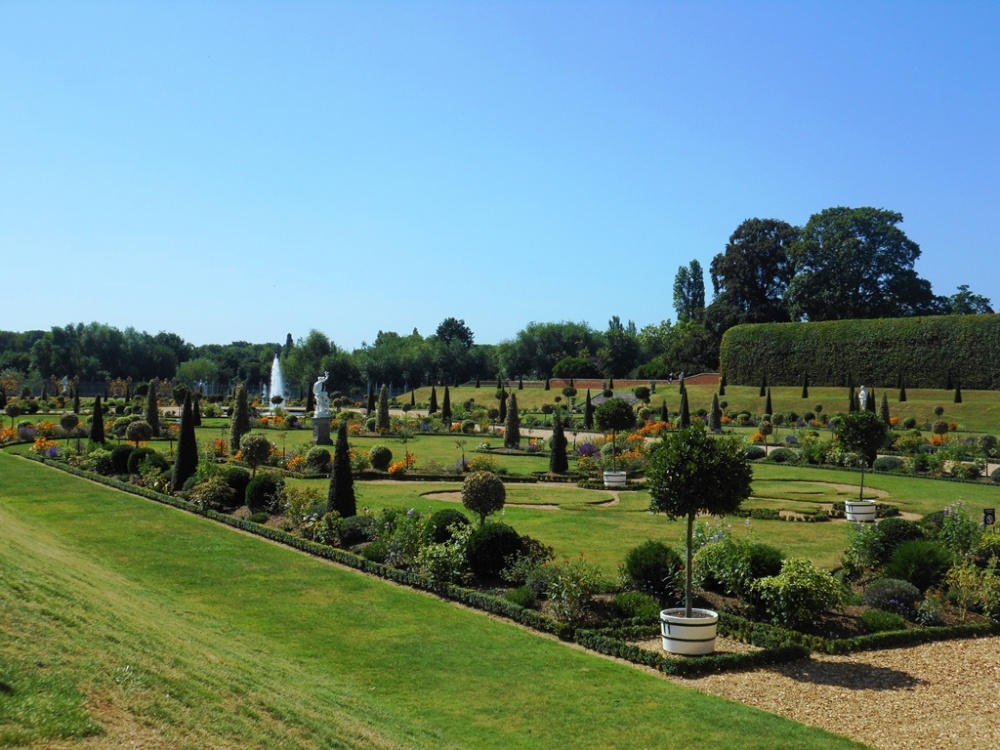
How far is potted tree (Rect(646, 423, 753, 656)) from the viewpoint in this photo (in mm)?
10461

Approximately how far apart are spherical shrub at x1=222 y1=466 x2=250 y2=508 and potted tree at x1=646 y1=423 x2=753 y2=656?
1312cm

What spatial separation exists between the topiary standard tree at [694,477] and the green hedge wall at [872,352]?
47536 mm

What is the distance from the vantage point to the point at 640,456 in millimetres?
29906

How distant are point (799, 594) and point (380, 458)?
19272 millimetres

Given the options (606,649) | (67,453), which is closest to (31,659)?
(606,649)

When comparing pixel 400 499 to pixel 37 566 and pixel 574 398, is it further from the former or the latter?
pixel 574 398

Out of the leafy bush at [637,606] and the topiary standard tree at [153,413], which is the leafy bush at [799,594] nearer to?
the leafy bush at [637,606]

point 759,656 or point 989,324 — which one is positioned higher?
point 989,324

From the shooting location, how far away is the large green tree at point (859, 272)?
70.1 metres

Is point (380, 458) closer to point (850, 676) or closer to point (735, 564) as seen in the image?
point (735, 564)

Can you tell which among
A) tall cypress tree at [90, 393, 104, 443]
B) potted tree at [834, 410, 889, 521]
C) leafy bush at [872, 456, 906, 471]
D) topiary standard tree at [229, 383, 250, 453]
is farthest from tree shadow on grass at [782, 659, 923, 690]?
tall cypress tree at [90, 393, 104, 443]

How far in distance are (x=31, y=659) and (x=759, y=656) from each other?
7.38 m

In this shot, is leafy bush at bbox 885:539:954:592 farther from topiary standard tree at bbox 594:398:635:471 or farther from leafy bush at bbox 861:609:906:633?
topiary standard tree at bbox 594:398:635:471

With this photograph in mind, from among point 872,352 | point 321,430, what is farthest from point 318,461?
point 872,352
